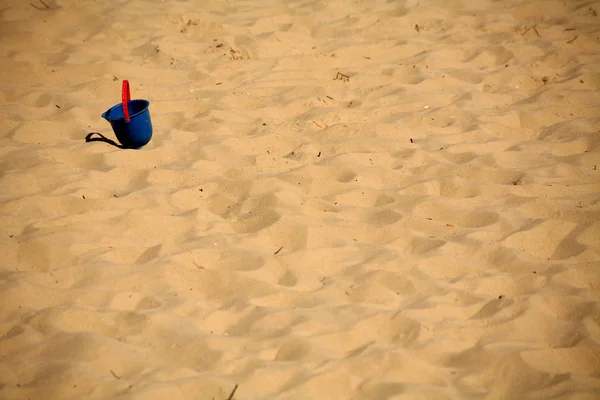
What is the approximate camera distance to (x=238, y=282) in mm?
2605

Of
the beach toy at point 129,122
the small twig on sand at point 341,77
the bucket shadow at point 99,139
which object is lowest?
the bucket shadow at point 99,139

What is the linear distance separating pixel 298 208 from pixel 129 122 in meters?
1.25

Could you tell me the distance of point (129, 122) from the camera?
11.2ft

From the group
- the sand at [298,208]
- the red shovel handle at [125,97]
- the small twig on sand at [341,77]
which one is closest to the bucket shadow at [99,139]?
the sand at [298,208]

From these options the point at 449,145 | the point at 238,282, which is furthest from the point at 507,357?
the point at 449,145

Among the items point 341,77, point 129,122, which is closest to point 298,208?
point 129,122

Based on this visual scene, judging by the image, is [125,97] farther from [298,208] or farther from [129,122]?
[298,208]

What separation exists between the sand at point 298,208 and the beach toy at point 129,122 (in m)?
0.11

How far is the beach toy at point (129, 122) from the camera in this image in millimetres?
3367

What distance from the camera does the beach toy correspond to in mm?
3367

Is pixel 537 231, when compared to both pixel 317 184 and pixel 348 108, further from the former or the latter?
pixel 348 108

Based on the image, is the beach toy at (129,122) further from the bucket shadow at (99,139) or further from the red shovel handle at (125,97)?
the bucket shadow at (99,139)

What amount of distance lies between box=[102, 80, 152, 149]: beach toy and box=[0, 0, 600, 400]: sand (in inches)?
4.2

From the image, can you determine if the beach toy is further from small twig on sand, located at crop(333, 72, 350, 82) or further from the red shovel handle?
small twig on sand, located at crop(333, 72, 350, 82)
